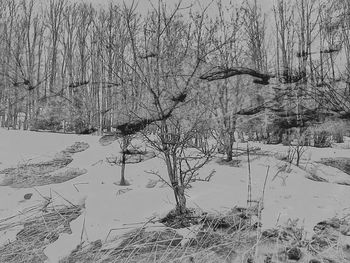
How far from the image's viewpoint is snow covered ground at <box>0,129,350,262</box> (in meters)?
2.89

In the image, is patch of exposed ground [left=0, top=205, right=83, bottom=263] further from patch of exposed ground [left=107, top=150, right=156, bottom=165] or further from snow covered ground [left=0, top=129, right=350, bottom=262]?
patch of exposed ground [left=107, top=150, right=156, bottom=165]

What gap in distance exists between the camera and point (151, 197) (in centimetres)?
372

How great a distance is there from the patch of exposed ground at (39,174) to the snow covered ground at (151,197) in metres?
0.28

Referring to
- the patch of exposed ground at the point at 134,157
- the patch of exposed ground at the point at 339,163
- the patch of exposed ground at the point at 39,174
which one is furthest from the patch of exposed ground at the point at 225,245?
the patch of exposed ground at the point at 339,163

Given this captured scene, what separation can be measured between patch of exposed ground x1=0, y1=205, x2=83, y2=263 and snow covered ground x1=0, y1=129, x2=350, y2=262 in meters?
0.12

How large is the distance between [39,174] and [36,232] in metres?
3.09

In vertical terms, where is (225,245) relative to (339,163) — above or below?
below

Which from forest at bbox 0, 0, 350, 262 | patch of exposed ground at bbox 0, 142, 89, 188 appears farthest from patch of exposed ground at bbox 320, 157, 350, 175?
patch of exposed ground at bbox 0, 142, 89, 188

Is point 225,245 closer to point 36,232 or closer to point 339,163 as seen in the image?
point 36,232

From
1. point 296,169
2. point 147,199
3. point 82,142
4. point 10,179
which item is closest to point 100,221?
point 147,199

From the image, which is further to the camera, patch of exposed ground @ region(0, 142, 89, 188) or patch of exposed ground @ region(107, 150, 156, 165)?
patch of exposed ground @ region(107, 150, 156, 165)

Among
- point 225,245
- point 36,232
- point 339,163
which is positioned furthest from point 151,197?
point 339,163

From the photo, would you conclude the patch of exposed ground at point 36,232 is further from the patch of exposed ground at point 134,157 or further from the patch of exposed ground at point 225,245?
the patch of exposed ground at point 134,157

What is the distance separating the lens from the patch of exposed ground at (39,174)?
5312 millimetres
